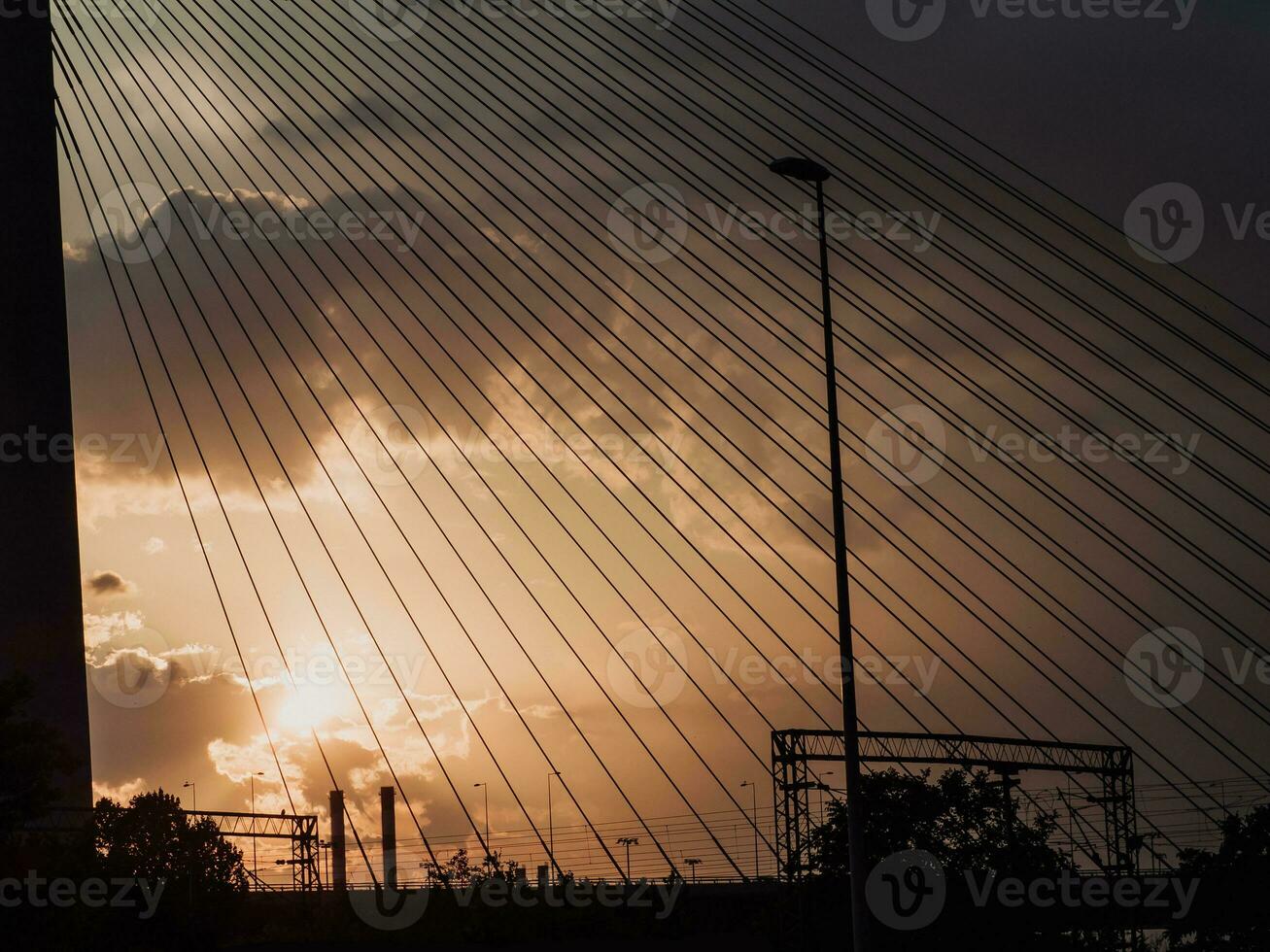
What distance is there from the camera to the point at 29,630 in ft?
97.0

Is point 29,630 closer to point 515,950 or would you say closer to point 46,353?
point 46,353

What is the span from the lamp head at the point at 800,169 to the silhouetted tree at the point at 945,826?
42.7 metres

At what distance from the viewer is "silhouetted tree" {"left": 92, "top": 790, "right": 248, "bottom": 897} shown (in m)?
37.8

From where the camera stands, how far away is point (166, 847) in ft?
152

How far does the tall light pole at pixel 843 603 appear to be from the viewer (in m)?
21.5

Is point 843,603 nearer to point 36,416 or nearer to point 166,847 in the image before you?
point 36,416

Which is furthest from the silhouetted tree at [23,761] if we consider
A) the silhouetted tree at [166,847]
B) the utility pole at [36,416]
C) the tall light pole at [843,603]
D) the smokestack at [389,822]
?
the smokestack at [389,822]

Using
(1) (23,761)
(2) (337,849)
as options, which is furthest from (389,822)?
(1) (23,761)

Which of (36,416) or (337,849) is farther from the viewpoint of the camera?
(337,849)

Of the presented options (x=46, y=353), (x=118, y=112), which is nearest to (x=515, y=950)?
(x=46, y=353)

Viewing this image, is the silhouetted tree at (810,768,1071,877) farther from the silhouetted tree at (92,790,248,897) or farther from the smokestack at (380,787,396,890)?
the smokestack at (380,787,396,890)

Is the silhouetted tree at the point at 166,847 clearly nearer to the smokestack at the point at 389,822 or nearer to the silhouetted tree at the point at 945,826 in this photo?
the silhouetted tree at the point at 945,826

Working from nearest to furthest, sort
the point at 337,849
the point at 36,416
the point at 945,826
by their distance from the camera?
1. the point at 36,416
2. the point at 945,826
3. the point at 337,849

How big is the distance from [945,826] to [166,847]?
111 ft
